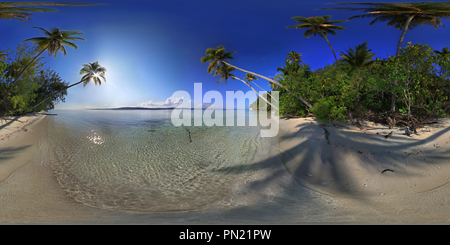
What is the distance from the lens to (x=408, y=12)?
5688 millimetres

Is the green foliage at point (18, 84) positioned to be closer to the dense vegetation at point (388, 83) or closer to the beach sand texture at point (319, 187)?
the beach sand texture at point (319, 187)

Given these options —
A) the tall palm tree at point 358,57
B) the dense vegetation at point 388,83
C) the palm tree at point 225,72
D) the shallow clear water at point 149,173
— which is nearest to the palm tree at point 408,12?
the dense vegetation at point 388,83

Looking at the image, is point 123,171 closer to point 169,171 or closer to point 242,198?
point 169,171

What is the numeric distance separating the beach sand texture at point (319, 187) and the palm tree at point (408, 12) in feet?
13.7

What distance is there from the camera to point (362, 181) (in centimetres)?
430

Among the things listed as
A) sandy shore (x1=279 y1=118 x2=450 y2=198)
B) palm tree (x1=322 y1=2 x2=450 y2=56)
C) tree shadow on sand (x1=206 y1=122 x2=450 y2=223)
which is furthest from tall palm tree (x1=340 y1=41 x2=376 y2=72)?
tree shadow on sand (x1=206 y1=122 x2=450 y2=223)

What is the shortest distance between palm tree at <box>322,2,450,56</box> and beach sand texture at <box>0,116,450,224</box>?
4.19 m

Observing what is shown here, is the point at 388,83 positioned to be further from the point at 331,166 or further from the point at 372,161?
the point at 331,166

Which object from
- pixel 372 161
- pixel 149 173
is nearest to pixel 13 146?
pixel 149 173

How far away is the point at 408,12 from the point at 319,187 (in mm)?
7003

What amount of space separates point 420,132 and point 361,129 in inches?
67.3

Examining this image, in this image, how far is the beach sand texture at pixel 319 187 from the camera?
110 inches

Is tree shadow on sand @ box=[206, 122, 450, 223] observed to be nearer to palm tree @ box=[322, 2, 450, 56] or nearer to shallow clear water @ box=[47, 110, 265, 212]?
shallow clear water @ box=[47, 110, 265, 212]

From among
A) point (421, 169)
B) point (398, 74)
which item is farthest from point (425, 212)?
point (398, 74)
